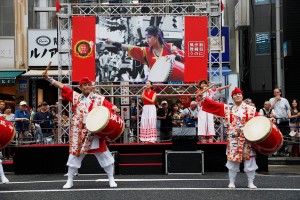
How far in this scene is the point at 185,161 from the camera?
13711 mm

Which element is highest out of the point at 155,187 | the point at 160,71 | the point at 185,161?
the point at 160,71

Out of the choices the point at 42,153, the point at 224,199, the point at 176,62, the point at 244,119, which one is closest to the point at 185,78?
the point at 176,62

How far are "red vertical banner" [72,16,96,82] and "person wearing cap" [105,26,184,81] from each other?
759 millimetres

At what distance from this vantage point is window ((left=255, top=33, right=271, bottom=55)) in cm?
2994

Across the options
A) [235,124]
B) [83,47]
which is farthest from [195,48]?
[235,124]

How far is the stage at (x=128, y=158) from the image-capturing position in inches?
549

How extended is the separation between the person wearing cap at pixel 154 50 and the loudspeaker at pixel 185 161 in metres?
4.71

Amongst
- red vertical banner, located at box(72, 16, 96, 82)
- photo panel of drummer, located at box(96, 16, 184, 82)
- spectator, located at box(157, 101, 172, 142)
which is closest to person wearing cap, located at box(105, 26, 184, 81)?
photo panel of drummer, located at box(96, 16, 184, 82)

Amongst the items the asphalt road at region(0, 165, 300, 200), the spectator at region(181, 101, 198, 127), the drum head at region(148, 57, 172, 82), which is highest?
the drum head at region(148, 57, 172, 82)

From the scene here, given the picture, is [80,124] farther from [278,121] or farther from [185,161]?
[278,121]

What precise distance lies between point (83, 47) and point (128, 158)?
15.4 feet

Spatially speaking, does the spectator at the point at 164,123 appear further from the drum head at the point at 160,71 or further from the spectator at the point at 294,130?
the spectator at the point at 294,130

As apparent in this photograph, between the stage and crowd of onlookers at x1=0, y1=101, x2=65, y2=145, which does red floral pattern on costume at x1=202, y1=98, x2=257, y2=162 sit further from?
crowd of onlookers at x1=0, y1=101, x2=65, y2=145

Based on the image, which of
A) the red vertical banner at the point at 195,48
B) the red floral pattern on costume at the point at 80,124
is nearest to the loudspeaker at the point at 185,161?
the red floral pattern on costume at the point at 80,124
